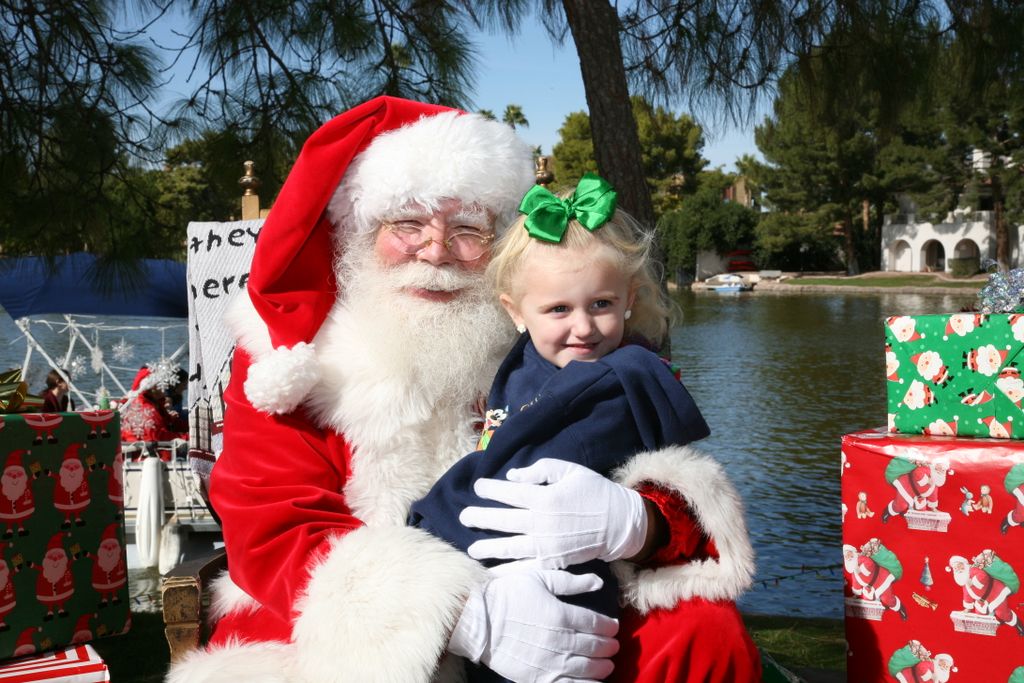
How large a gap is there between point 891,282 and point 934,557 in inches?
1452

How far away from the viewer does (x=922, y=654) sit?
245cm

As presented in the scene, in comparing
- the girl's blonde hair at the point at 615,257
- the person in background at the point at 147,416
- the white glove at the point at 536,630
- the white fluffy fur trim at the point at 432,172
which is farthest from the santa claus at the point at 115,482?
the person in background at the point at 147,416

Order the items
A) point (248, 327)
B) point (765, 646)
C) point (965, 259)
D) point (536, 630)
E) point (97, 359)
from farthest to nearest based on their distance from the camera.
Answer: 1. point (965, 259)
2. point (97, 359)
3. point (765, 646)
4. point (248, 327)
5. point (536, 630)

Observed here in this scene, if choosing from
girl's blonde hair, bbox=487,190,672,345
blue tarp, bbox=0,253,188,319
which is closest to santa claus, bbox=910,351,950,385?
girl's blonde hair, bbox=487,190,672,345

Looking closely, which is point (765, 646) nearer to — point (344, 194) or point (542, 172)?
point (542, 172)

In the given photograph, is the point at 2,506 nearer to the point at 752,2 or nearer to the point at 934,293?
the point at 752,2

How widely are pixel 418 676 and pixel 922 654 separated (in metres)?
1.39

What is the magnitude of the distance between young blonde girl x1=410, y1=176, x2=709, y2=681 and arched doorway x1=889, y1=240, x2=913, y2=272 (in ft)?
148

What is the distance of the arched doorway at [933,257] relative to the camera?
140 feet

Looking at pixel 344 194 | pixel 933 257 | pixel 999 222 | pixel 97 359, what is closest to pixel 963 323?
pixel 344 194

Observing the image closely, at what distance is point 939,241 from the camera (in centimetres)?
4166

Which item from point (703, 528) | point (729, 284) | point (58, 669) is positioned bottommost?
point (58, 669)

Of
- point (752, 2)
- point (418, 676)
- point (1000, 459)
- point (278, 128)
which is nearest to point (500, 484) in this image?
point (418, 676)

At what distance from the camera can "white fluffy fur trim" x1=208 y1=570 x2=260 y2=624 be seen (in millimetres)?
2182
